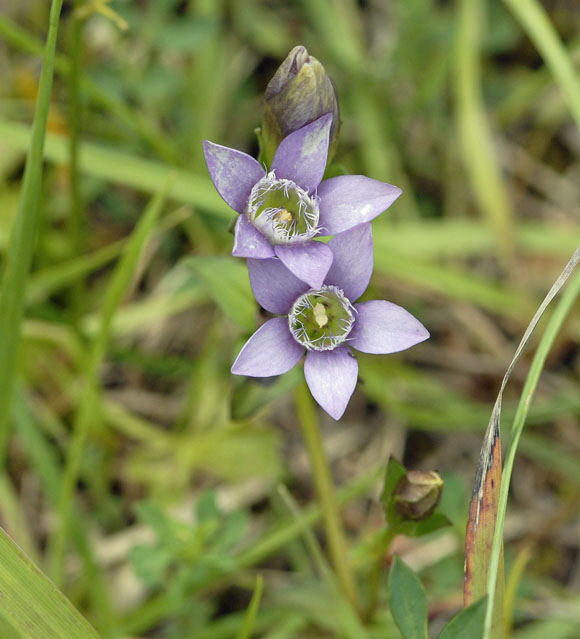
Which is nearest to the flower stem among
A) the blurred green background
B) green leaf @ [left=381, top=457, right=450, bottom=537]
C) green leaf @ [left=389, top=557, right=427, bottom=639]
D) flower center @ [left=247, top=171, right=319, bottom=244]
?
the blurred green background

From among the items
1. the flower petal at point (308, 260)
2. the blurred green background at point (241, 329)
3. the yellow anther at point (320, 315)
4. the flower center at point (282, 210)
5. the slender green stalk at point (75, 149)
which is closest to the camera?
the flower petal at point (308, 260)

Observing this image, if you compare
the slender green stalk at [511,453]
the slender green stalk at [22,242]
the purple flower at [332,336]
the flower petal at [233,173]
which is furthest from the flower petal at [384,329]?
the slender green stalk at [22,242]

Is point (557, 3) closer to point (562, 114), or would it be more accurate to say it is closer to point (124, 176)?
point (562, 114)

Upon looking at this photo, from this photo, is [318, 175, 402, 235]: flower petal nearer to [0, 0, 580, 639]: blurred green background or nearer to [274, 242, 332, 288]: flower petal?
[274, 242, 332, 288]: flower petal

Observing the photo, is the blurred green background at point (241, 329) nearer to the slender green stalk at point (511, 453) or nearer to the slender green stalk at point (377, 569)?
the slender green stalk at point (377, 569)

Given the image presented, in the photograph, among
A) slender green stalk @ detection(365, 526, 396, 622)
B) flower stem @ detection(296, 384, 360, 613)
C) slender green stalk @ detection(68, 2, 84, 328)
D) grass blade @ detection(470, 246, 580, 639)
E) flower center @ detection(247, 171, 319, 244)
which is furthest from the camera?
slender green stalk @ detection(68, 2, 84, 328)
